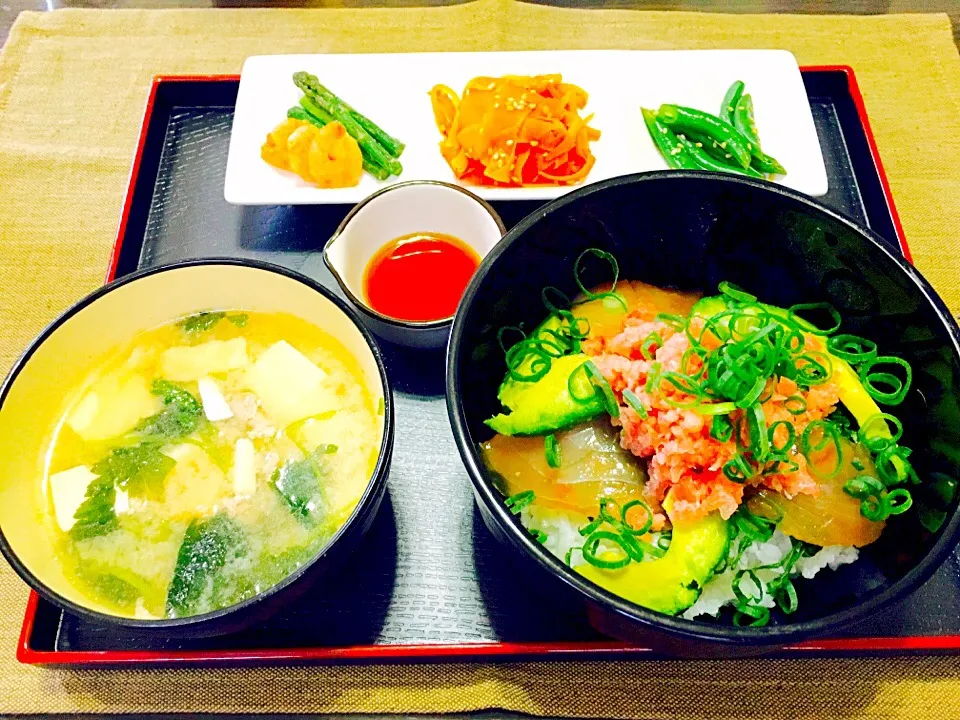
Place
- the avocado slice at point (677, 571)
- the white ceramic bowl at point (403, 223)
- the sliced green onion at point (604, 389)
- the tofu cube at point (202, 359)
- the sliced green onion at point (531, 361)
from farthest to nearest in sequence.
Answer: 1. the white ceramic bowl at point (403, 223)
2. the tofu cube at point (202, 359)
3. the sliced green onion at point (531, 361)
4. the sliced green onion at point (604, 389)
5. the avocado slice at point (677, 571)

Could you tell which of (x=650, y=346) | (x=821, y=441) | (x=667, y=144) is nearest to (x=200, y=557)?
(x=650, y=346)

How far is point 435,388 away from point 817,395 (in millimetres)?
908

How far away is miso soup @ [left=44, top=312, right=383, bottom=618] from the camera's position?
137 centimetres

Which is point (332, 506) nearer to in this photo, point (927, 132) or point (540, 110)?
point (540, 110)

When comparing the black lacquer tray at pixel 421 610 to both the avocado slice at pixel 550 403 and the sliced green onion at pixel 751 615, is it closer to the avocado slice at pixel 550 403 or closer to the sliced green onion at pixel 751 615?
the sliced green onion at pixel 751 615

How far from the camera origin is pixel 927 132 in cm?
235

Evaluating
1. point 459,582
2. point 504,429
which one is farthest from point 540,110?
point 459,582

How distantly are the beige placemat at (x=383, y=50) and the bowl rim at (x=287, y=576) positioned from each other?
0.38m

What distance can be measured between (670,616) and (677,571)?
13cm

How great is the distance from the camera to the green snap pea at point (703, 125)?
7.54 ft

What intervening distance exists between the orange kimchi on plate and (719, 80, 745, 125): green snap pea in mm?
451

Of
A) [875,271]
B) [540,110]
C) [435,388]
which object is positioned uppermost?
A: [875,271]

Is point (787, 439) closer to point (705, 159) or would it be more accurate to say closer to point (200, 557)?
point (200, 557)

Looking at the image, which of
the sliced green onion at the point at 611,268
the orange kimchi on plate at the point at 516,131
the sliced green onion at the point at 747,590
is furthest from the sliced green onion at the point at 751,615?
the orange kimchi on plate at the point at 516,131
